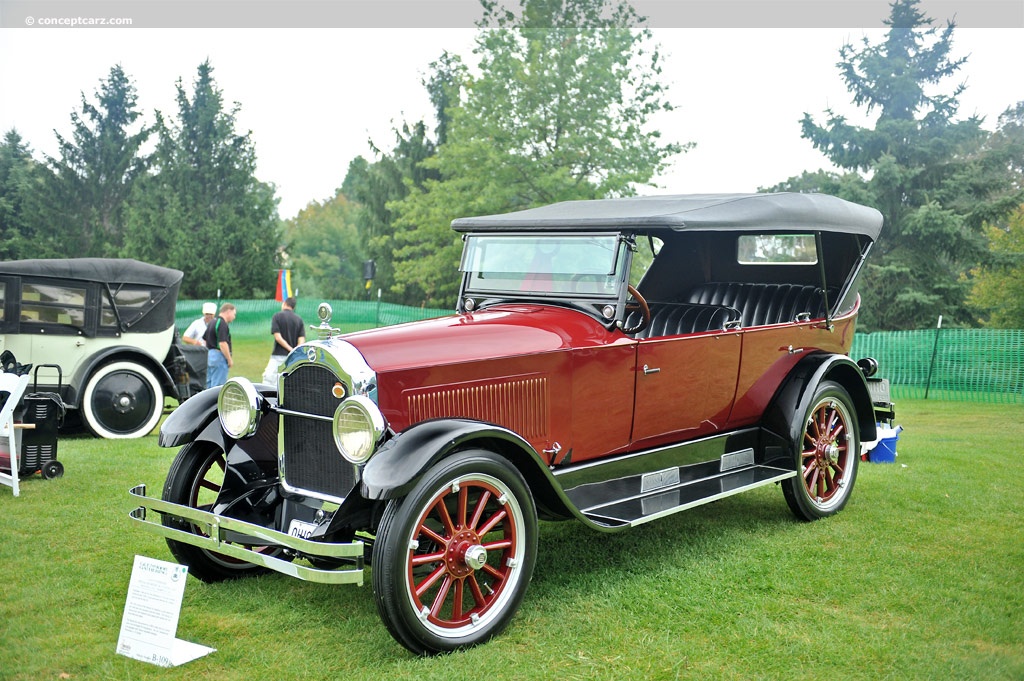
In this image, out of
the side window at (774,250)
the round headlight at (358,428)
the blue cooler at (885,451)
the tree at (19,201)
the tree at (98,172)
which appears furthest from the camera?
the tree at (98,172)

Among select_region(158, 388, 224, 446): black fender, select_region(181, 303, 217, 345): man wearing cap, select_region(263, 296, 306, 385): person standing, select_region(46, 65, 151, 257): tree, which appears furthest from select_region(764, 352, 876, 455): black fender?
select_region(46, 65, 151, 257): tree

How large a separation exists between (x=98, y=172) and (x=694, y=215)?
31290 mm

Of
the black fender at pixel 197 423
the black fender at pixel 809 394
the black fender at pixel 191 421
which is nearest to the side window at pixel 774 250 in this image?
the black fender at pixel 809 394

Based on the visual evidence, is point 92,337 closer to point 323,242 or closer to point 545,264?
point 545,264

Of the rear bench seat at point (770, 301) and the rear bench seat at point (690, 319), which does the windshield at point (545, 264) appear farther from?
the rear bench seat at point (770, 301)

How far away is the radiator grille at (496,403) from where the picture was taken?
407 centimetres

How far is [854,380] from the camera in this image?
6.24 m

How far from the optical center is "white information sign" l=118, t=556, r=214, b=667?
3.57m

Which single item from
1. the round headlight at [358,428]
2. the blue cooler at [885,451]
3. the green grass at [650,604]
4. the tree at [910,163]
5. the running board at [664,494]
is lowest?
the green grass at [650,604]

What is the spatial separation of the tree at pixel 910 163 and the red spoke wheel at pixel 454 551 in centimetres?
1882

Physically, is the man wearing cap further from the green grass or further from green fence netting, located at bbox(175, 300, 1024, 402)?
the green grass

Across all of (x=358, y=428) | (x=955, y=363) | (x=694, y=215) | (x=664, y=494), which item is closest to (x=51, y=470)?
(x=358, y=428)

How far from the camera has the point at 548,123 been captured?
22.8 meters

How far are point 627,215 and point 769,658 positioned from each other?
2471 millimetres
